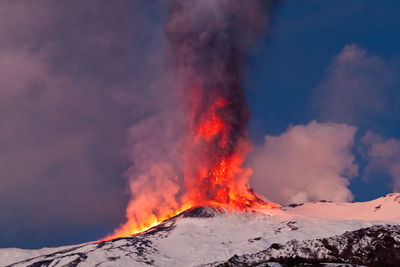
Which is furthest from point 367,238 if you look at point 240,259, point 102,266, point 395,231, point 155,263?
point 102,266

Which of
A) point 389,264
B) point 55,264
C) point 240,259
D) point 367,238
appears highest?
point 55,264

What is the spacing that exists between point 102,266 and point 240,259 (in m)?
70.2

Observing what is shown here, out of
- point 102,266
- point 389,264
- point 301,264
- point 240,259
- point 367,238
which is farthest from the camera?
point 102,266

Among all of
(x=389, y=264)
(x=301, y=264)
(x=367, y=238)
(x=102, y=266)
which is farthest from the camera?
(x=102, y=266)

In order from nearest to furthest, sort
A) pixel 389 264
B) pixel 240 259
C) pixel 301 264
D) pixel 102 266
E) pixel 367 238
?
pixel 389 264
pixel 301 264
pixel 240 259
pixel 367 238
pixel 102 266

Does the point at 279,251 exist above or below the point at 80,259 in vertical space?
below

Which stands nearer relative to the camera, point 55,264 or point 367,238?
point 367,238

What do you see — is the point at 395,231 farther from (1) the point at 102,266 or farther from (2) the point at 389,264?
(1) the point at 102,266

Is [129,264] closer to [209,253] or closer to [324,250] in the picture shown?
[209,253]

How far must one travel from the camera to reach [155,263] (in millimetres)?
196250

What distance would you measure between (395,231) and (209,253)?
68679 mm

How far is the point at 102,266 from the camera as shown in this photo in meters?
192

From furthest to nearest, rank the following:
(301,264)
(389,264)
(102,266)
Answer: (102,266) < (301,264) < (389,264)

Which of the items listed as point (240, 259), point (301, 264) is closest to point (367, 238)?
point (240, 259)
